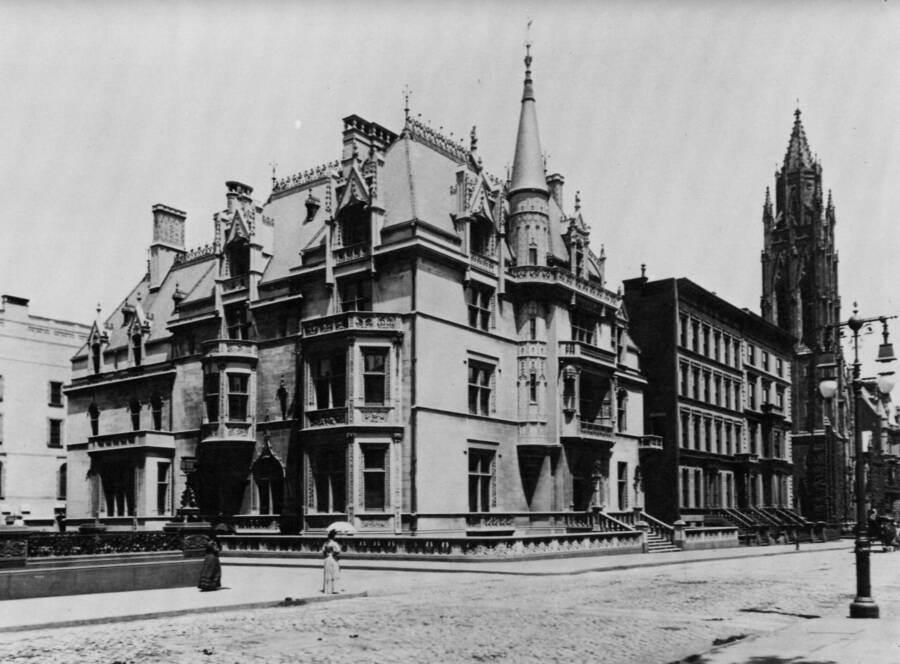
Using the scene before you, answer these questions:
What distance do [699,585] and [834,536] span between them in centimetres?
4998

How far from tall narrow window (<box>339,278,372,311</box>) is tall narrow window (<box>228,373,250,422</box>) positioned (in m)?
6.64

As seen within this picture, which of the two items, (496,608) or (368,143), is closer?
(496,608)

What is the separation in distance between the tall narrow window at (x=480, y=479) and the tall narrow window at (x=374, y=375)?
16.6 feet

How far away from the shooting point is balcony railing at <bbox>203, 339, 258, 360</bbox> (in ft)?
139

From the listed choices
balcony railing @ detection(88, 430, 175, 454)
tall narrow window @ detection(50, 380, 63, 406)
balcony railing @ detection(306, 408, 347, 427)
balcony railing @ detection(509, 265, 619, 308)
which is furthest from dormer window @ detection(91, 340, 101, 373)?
balcony railing @ detection(509, 265, 619, 308)

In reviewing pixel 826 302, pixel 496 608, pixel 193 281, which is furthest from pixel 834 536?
pixel 496 608

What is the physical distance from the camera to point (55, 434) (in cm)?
6512

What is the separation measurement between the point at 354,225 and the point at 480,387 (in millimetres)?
9216

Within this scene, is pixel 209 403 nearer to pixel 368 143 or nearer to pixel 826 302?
pixel 368 143

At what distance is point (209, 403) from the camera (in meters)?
42.7

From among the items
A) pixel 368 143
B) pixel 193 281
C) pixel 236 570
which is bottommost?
pixel 236 570

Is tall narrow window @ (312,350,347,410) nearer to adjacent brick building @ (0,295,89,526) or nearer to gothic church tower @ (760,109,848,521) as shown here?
adjacent brick building @ (0,295,89,526)

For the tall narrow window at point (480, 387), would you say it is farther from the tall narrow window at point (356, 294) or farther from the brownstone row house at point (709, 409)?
→ the brownstone row house at point (709, 409)

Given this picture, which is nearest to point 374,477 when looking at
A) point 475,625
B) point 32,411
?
point 475,625
